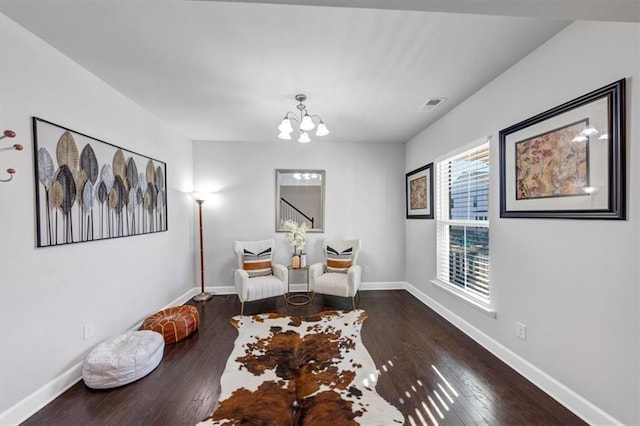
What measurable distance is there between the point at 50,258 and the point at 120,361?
933 millimetres

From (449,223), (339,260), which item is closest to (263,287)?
(339,260)

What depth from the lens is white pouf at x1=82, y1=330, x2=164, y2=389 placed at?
1953 mm

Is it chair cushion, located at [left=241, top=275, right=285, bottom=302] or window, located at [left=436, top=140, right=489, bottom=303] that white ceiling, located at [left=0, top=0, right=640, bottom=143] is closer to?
window, located at [left=436, top=140, right=489, bottom=303]

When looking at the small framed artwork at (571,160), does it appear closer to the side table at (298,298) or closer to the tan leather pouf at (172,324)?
the side table at (298,298)

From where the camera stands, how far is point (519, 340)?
A: 84.1 inches

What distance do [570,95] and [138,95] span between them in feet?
12.2

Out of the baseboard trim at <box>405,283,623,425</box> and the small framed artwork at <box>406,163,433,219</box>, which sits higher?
the small framed artwork at <box>406,163,433,219</box>

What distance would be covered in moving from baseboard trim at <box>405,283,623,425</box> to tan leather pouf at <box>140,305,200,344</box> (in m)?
3.03

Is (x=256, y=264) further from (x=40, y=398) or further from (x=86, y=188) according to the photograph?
(x=40, y=398)

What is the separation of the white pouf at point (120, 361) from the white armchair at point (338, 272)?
200cm

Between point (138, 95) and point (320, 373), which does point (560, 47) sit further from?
point (138, 95)

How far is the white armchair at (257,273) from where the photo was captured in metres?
3.42

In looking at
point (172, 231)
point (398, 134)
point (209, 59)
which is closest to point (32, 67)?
point (209, 59)

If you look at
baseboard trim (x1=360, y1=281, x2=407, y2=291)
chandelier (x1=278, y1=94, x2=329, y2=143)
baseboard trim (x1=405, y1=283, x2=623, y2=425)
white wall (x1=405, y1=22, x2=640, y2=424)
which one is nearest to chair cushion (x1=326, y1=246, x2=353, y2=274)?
baseboard trim (x1=360, y1=281, x2=407, y2=291)
